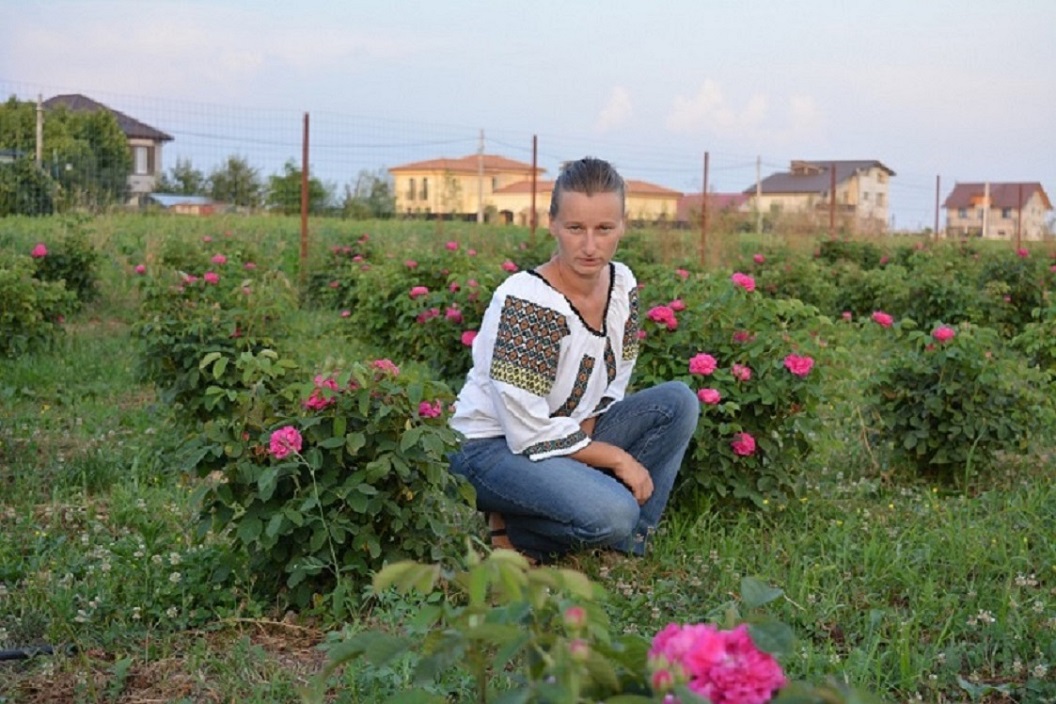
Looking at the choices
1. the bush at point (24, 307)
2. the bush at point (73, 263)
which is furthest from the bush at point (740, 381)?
the bush at point (73, 263)

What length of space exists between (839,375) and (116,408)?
3354mm

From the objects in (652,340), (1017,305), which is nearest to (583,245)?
(652,340)

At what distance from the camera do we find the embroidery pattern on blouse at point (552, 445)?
331 cm

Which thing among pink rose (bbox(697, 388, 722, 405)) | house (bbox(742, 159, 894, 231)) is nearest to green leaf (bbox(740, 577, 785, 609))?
pink rose (bbox(697, 388, 722, 405))

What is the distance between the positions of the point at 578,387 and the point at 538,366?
0.23 meters

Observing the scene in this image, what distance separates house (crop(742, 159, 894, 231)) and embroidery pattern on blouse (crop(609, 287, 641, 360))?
1473 cm

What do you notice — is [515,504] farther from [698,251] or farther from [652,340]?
[698,251]

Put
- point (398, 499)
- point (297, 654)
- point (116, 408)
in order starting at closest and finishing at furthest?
point (297, 654) < point (398, 499) < point (116, 408)

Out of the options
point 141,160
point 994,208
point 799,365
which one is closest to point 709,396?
point 799,365

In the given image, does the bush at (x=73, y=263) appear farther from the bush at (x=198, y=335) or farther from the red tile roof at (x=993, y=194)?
the red tile roof at (x=993, y=194)

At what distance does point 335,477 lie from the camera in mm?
2992

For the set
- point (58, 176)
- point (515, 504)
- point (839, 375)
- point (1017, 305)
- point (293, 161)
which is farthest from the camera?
point (58, 176)

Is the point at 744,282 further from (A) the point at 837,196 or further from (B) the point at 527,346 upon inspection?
(A) the point at 837,196

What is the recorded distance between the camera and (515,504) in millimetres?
3396
